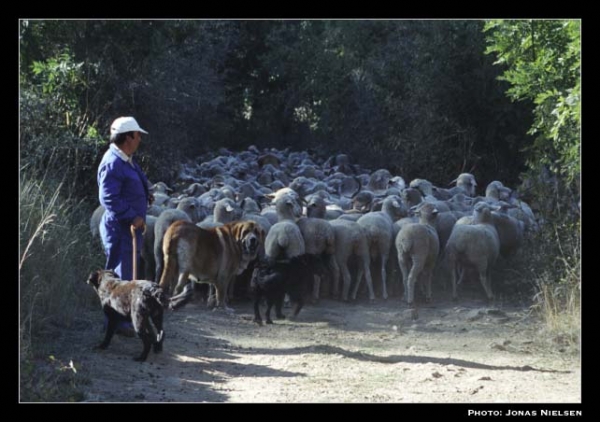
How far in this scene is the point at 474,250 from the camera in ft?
43.4

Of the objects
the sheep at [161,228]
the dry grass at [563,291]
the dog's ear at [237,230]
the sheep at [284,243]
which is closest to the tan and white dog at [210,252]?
the dog's ear at [237,230]

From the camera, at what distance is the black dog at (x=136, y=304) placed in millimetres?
8914

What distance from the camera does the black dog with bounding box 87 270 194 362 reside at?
8.91m

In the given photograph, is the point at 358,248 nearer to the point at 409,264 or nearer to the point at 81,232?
the point at 409,264

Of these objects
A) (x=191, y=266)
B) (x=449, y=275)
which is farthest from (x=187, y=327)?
(x=449, y=275)

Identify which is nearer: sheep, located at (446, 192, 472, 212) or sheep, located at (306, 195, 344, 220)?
sheep, located at (306, 195, 344, 220)

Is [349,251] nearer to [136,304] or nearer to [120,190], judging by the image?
[120,190]

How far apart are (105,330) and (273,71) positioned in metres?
25.2

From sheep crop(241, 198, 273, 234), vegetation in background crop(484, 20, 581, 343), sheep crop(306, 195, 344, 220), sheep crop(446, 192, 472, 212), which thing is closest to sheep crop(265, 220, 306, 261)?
sheep crop(241, 198, 273, 234)

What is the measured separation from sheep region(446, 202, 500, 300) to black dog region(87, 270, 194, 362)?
16.6 feet

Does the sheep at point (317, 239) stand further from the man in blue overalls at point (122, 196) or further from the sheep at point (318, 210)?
the man in blue overalls at point (122, 196)

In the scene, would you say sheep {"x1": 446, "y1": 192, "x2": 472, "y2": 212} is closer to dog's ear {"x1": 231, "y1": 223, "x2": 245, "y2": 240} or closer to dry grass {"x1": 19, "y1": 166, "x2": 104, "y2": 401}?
dog's ear {"x1": 231, "y1": 223, "x2": 245, "y2": 240}

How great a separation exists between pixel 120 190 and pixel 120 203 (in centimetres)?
14

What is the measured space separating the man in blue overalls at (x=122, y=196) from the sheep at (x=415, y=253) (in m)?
4.53
